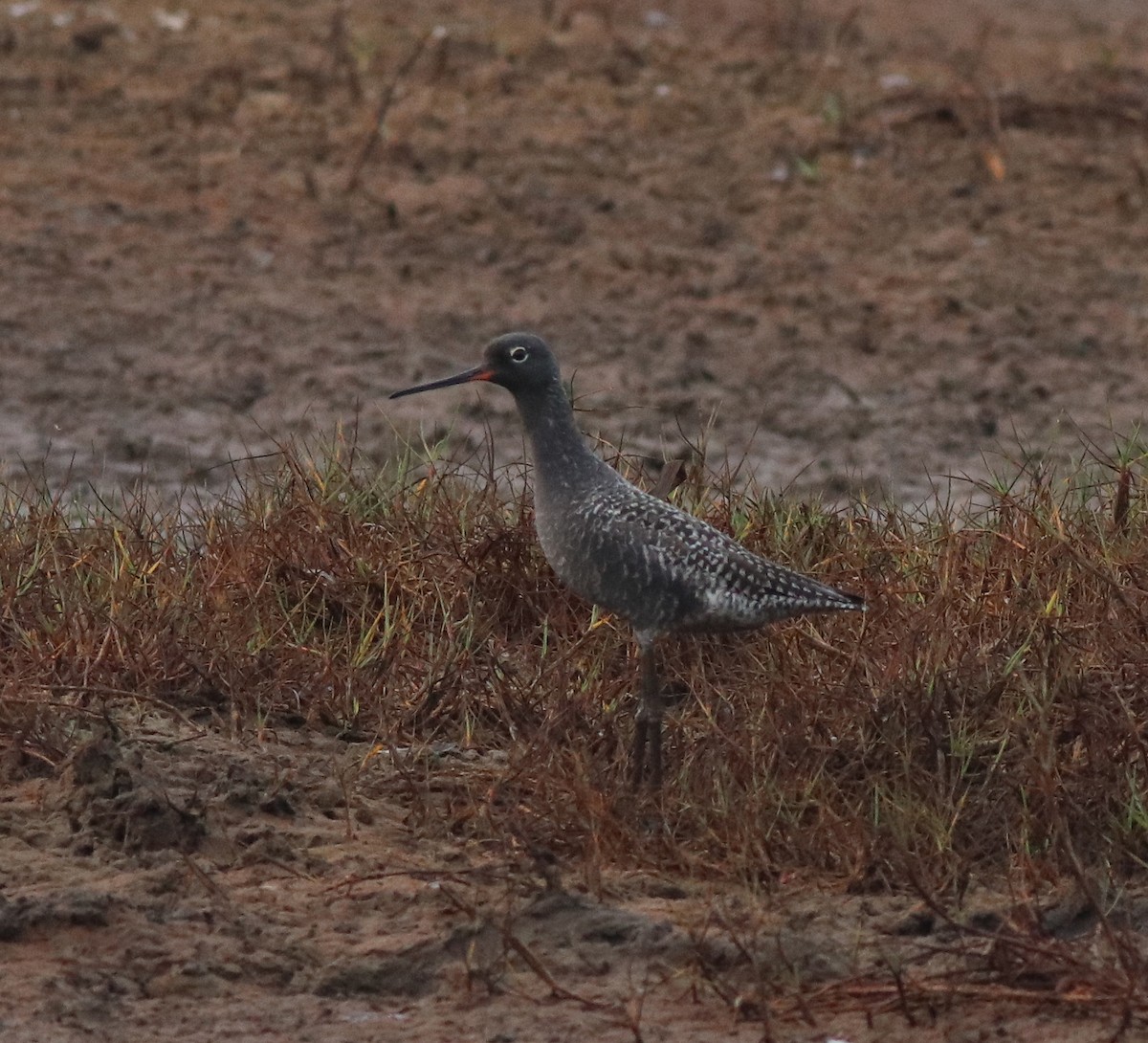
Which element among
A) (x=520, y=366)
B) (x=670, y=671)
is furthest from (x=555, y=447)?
(x=670, y=671)

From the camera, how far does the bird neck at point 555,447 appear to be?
18.0ft

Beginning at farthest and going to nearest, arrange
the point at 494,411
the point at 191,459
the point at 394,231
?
the point at 394,231 < the point at 494,411 < the point at 191,459

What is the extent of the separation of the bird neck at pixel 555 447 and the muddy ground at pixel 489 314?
69 centimetres

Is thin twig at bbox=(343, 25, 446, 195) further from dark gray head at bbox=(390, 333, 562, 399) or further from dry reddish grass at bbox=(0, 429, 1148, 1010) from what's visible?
dark gray head at bbox=(390, 333, 562, 399)

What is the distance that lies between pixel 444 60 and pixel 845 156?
71.9 inches

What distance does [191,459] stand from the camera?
789 cm

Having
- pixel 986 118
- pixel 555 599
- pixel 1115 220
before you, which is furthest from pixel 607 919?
pixel 986 118

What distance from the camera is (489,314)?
888 centimetres

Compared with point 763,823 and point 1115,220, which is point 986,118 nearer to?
point 1115,220

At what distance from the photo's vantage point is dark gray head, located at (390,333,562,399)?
219 inches

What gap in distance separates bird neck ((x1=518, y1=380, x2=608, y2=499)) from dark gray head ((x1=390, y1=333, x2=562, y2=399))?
0.02 metres

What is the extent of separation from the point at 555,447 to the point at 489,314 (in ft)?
11.2

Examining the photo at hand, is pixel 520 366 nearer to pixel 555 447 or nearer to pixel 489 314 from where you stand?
pixel 555 447

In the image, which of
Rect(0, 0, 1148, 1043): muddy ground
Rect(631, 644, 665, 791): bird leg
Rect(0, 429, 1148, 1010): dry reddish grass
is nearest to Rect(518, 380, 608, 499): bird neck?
Rect(631, 644, 665, 791): bird leg
